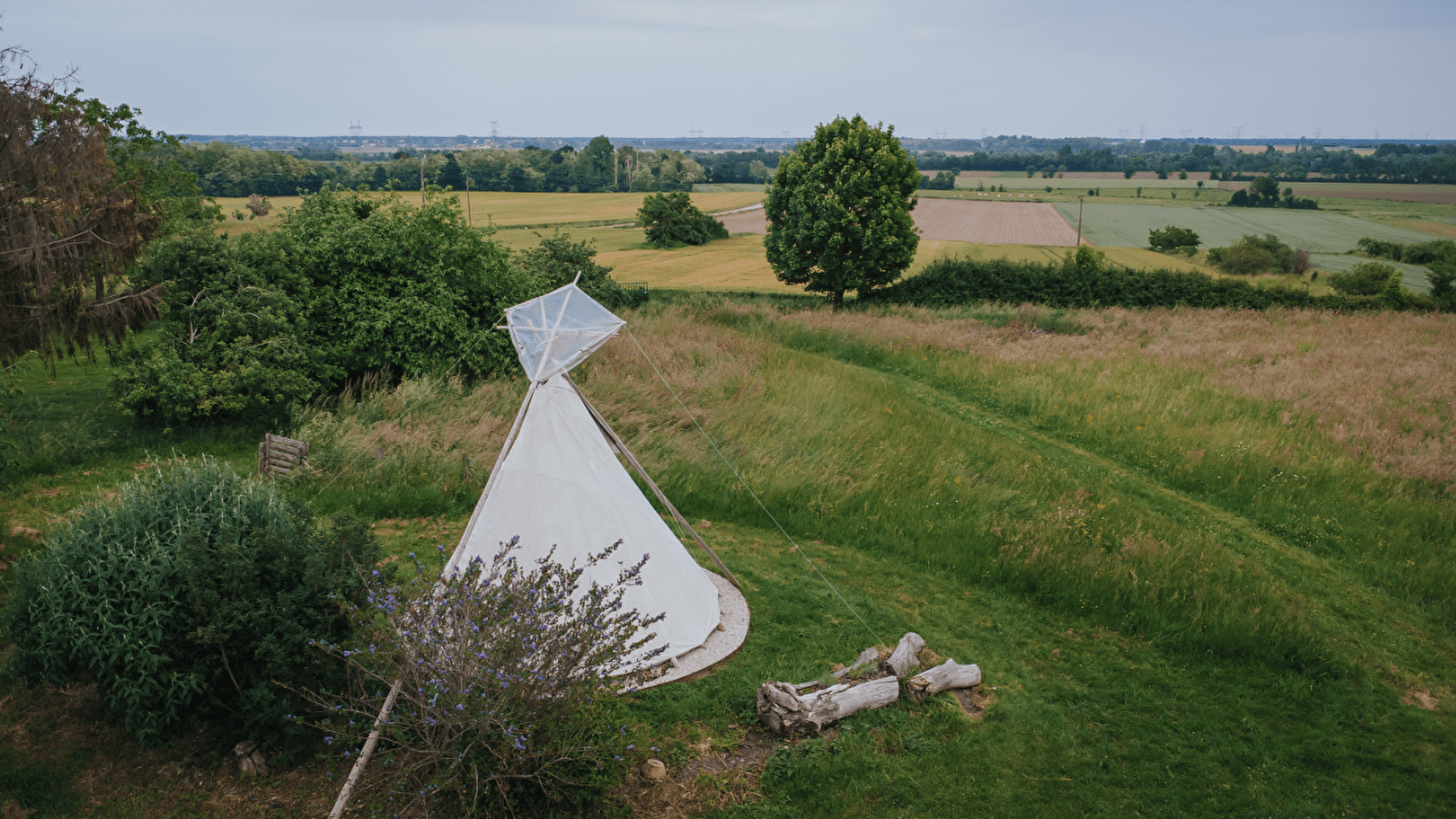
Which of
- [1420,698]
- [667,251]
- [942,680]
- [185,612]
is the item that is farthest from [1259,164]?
[185,612]

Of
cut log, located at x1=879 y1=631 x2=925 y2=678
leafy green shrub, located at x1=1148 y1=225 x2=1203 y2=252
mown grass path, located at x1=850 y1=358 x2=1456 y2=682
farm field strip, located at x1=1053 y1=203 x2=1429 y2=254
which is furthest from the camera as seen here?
farm field strip, located at x1=1053 y1=203 x2=1429 y2=254

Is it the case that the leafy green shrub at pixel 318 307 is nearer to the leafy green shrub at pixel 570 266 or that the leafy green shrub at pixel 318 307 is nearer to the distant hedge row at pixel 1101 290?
the leafy green shrub at pixel 570 266

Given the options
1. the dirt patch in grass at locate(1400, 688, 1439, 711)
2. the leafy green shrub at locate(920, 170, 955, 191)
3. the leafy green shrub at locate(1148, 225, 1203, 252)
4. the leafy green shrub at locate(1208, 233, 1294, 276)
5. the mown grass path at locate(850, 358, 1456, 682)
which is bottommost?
the dirt patch in grass at locate(1400, 688, 1439, 711)

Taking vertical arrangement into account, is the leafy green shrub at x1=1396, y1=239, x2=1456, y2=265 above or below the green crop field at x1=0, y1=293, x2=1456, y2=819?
above

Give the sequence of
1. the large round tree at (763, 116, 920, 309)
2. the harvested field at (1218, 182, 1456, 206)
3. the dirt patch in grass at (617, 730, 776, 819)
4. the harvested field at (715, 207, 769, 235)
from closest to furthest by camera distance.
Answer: the dirt patch in grass at (617, 730, 776, 819) < the large round tree at (763, 116, 920, 309) < the harvested field at (715, 207, 769, 235) < the harvested field at (1218, 182, 1456, 206)

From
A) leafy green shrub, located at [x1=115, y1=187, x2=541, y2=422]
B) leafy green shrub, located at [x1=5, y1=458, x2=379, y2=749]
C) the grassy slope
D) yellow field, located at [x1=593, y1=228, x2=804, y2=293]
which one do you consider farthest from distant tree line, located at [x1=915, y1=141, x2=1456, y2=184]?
leafy green shrub, located at [x1=5, y1=458, x2=379, y2=749]

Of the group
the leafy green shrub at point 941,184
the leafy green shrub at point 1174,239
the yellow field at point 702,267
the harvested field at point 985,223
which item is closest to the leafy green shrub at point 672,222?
the yellow field at point 702,267

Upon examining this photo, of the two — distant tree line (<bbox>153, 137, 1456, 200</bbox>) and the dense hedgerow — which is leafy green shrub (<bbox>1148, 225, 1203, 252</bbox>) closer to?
the dense hedgerow
